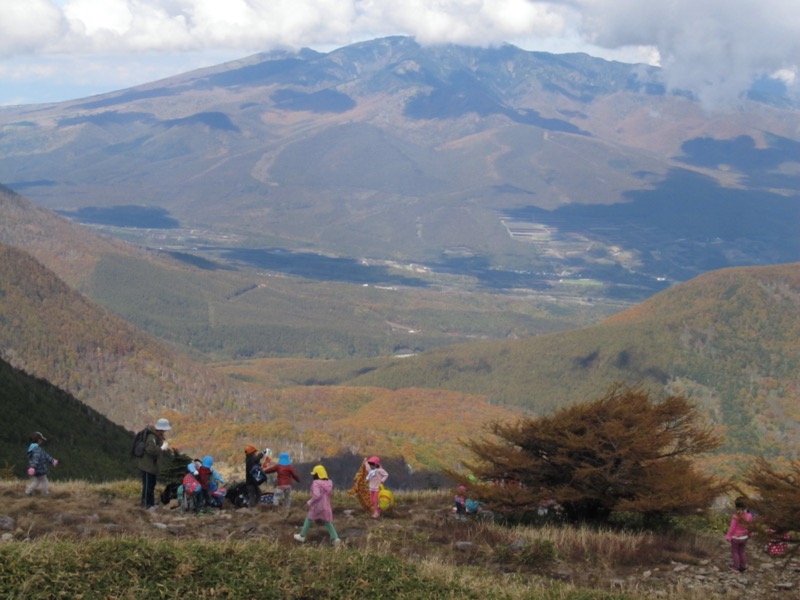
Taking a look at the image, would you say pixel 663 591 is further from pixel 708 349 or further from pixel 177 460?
pixel 708 349

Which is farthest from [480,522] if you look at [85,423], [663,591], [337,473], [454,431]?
[454,431]

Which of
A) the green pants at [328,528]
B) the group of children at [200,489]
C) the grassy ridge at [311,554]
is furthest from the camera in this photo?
the group of children at [200,489]

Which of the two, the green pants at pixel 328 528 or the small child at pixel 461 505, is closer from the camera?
the green pants at pixel 328 528

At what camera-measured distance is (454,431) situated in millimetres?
110938

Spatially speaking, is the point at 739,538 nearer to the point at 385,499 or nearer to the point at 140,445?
the point at 385,499

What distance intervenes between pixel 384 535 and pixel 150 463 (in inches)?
248

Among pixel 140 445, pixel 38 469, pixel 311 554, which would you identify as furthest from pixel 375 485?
pixel 38 469

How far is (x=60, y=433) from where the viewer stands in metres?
46.2

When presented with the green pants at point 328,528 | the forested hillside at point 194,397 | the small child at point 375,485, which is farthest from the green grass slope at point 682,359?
the green pants at point 328,528

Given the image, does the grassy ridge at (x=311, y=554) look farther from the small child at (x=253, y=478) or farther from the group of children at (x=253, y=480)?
the small child at (x=253, y=478)

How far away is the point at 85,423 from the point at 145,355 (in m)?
80.7

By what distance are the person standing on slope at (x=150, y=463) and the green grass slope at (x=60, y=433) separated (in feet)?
44.3

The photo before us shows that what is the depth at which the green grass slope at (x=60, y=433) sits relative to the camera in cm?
3975

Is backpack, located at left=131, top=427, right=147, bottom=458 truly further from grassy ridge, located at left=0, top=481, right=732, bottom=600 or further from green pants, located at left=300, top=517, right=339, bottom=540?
green pants, located at left=300, top=517, right=339, bottom=540
